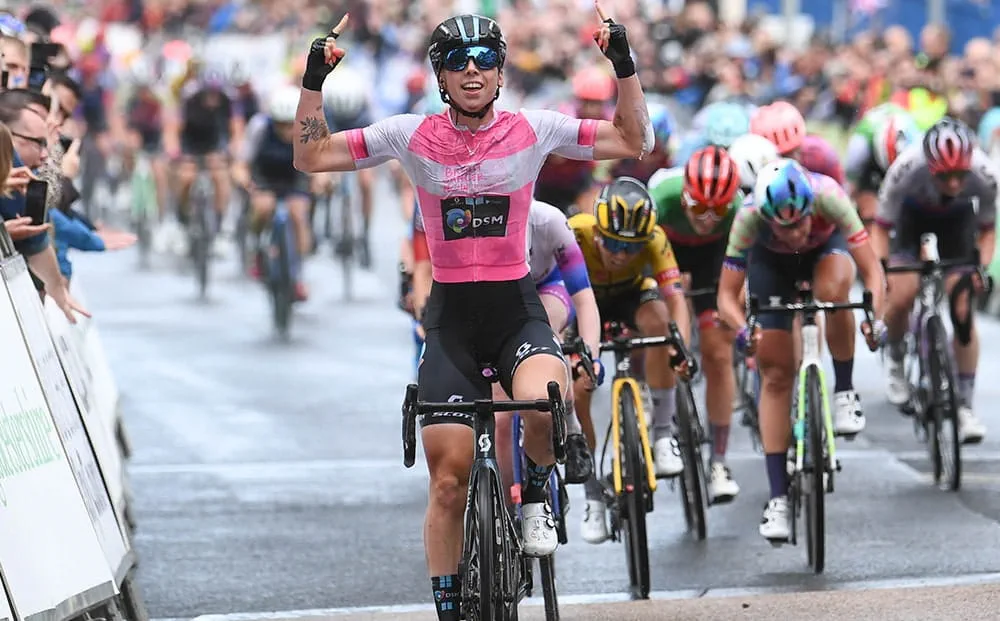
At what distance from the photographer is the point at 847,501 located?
10.7m

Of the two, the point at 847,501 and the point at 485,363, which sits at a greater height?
the point at 485,363

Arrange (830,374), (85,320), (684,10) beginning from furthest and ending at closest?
(684,10)
(830,374)
(85,320)

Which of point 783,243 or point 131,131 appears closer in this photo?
point 783,243

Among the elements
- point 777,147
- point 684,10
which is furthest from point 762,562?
point 684,10

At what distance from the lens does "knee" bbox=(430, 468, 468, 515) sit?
687 centimetres

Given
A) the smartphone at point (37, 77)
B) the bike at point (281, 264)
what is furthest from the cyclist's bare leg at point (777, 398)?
the bike at point (281, 264)

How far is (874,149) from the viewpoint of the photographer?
13664 millimetres

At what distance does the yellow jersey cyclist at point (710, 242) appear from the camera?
31.8 ft

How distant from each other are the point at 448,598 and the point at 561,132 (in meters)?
1.60

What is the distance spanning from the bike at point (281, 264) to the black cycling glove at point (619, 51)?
10.7 meters

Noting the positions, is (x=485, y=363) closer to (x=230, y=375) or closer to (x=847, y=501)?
(x=847, y=501)

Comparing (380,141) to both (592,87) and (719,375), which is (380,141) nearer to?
(719,375)

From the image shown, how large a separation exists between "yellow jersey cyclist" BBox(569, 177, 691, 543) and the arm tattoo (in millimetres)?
2088

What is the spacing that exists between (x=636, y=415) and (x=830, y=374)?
22.8ft
